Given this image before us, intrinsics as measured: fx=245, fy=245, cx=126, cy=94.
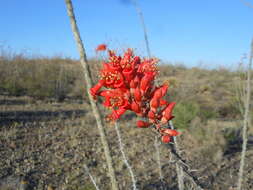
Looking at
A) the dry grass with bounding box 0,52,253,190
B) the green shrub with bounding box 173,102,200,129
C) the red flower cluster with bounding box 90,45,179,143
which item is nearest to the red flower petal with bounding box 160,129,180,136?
the red flower cluster with bounding box 90,45,179,143

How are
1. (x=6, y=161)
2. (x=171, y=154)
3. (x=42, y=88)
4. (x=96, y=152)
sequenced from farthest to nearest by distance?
(x=42, y=88), (x=96, y=152), (x=6, y=161), (x=171, y=154)

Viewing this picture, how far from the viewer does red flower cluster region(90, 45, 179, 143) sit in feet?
4.42

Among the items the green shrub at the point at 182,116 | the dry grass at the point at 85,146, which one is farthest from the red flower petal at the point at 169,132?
the green shrub at the point at 182,116

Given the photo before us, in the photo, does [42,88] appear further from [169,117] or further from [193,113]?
[169,117]

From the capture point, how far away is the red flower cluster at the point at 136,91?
4.42ft

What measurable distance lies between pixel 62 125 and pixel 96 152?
2.20 metres

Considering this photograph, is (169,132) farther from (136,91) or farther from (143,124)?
(136,91)

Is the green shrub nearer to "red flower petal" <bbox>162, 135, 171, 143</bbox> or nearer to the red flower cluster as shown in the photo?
the red flower cluster

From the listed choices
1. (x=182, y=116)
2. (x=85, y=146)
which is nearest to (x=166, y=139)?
(x=85, y=146)

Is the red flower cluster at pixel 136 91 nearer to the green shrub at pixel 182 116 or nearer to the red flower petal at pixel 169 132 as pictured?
the red flower petal at pixel 169 132

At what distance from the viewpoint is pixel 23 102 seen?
10.5 metres

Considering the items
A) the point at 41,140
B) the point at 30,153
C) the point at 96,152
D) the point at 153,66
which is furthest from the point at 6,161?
the point at 153,66

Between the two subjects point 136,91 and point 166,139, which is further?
point 136,91

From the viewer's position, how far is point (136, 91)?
1413mm
